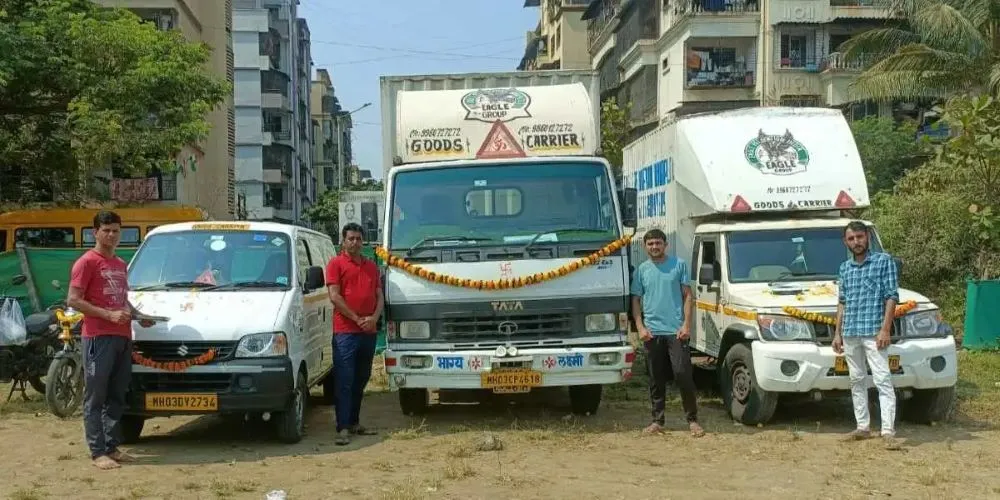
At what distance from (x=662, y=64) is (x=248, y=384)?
1266 inches

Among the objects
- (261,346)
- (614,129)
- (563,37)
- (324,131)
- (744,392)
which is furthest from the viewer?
(324,131)

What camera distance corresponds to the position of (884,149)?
28.6 metres

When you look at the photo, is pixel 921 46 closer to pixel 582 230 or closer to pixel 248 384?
pixel 582 230

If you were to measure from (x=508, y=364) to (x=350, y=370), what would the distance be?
142 cm

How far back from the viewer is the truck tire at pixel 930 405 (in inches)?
362

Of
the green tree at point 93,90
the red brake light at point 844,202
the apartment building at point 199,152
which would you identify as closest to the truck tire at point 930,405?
the red brake light at point 844,202

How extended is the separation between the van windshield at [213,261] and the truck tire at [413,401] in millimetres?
1791

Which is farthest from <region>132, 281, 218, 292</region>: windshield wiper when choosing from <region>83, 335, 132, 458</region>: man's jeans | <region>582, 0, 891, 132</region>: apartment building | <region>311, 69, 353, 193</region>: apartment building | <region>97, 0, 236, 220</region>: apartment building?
<region>311, 69, 353, 193</region>: apartment building

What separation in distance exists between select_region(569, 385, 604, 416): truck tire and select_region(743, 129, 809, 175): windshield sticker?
116 inches

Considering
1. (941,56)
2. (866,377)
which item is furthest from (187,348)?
(941,56)

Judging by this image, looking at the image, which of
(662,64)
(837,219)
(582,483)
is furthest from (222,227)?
(662,64)

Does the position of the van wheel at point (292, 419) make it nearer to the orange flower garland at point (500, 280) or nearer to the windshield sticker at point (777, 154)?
the orange flower garland at point (500, 280)

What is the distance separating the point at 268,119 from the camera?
204ft

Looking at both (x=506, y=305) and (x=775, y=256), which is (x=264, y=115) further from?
(x=506, y=305)
